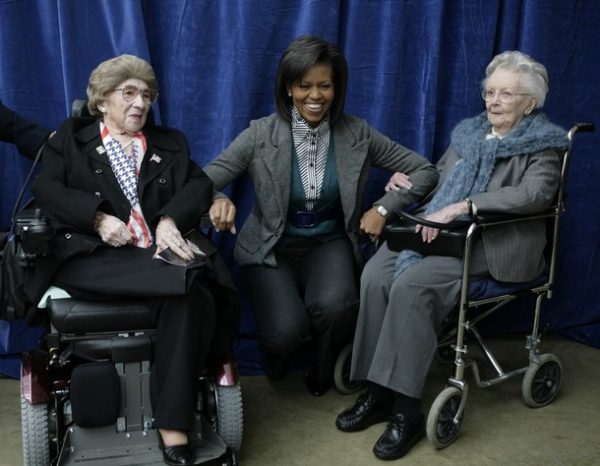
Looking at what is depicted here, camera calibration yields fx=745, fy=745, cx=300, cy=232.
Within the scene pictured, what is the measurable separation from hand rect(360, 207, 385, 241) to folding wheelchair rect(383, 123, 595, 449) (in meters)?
0.06

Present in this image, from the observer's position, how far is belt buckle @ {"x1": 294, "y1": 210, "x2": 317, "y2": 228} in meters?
2.76

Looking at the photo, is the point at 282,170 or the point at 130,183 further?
the point at 282,170

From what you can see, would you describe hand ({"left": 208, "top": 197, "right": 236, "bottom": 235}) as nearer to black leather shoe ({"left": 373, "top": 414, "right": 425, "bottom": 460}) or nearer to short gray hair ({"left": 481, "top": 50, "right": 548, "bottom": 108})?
→ black leather shoe ({"left": 373, "top": 414, "right": 425, "bottom": 460})

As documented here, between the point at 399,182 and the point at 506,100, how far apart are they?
488 mm

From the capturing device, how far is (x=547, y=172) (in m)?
2.49

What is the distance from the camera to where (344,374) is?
283 cm

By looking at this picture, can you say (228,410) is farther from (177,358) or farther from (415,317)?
(415,317)

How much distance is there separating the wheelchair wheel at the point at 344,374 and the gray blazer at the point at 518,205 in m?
0.64

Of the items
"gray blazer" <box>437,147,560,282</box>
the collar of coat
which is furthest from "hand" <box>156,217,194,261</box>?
"gray blazer" <box>437,147,560,282</box>

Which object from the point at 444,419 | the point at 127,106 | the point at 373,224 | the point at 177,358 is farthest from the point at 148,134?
the point at 444,419

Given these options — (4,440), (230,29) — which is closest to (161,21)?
(230,29)

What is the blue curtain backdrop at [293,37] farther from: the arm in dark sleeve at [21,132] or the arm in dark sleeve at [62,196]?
the arm in dark sleeve at [62,196]

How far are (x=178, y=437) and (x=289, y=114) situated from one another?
3.94 ft

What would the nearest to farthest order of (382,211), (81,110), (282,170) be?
(81,110), (282,170), (382,211)
